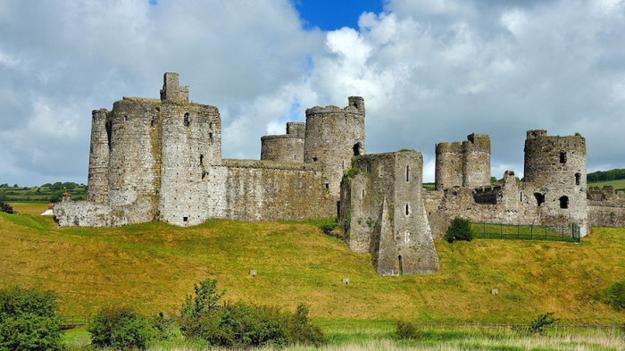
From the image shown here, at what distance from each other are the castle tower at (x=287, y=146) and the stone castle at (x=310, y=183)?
0.28 ft

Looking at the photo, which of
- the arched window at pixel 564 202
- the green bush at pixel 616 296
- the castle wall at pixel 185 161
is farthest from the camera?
the arched window at pixel 564 202

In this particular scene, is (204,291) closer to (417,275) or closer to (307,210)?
(417,275)

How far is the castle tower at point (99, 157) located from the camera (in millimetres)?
60500

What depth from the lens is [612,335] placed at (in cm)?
4153

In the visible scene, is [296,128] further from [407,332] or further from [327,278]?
[407,332]

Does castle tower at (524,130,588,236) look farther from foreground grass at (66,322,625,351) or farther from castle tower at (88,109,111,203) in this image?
castle tower at (88,109,111,203)

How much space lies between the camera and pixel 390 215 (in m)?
58.2

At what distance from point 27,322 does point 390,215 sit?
101ft

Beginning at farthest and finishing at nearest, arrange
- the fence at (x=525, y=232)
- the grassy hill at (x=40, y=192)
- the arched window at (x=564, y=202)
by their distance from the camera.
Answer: the grassy hill at (x=40, y=192)
the arched window at (x=564, y=202)
the fence at (x=525, y=232)

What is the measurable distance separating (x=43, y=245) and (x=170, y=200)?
11.9m

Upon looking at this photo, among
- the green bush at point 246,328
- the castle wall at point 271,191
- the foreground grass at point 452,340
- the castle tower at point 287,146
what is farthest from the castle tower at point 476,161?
the green bush at point 246,328

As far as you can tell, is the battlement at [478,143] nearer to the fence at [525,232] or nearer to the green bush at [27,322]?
the fence at [525,232]

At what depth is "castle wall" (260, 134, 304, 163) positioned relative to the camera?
7169 centimetres

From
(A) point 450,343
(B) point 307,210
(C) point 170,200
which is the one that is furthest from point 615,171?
(A) point 450,343
